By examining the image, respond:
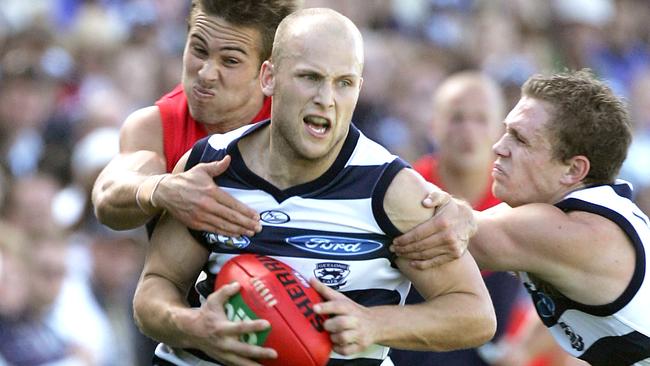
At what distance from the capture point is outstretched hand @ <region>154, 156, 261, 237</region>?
496 centimetres

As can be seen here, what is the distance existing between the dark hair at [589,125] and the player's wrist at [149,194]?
151cm

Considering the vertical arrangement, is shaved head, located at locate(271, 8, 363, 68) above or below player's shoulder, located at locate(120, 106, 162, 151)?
above

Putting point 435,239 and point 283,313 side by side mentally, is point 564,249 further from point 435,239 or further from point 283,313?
point 283,313

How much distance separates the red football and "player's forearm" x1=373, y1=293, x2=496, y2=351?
0.24m

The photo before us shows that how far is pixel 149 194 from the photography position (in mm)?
5172

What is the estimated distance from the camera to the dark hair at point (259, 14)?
5.56 metres

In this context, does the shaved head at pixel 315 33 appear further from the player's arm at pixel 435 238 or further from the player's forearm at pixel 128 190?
the player's forearm at pixel 128 190

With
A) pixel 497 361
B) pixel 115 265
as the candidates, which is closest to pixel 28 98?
pixel 115 265

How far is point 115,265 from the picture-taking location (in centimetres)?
906

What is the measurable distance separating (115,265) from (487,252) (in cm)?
407

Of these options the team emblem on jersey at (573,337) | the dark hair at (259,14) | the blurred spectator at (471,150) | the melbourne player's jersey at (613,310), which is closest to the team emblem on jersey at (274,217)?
the dark hair at (259,14)

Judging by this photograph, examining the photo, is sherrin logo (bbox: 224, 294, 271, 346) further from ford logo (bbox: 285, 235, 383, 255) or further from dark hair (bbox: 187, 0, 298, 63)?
dark hair (bbox: 187, 0, 298, 63)

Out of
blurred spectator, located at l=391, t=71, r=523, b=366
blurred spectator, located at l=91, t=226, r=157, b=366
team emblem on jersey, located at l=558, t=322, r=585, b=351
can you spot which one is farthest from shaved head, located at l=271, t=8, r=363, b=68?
blurred spectator, located at l=91, t=226, r=157, b=366

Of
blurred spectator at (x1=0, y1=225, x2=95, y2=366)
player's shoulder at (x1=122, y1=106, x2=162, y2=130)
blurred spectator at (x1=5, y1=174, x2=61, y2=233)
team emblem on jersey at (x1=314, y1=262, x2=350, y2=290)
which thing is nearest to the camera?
team emblem on jersey at (x1=314, y1=262, x2=350, y2=290)
